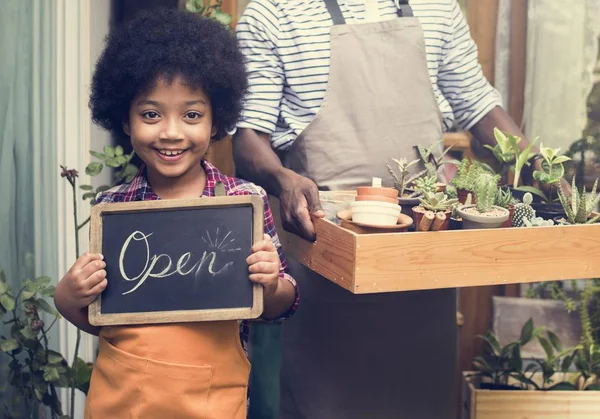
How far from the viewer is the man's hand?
2.16 m

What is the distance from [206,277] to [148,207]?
191mm

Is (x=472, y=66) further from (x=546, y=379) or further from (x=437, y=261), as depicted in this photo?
(x=546, y=379)

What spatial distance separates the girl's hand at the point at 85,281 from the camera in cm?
176

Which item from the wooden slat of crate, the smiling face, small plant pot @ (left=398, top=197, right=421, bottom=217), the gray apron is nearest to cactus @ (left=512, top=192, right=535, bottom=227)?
small plant pot @ (left=398, top=197, right=421, bottom=217)

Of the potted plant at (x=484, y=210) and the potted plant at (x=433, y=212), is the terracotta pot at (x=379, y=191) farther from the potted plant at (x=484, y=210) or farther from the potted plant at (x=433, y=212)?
the potted plant at (x=484, y=210)

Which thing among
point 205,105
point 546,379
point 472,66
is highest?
point 472,66

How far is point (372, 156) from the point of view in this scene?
8.09 ft

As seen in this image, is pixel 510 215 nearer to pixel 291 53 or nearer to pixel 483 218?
pixel 483 218

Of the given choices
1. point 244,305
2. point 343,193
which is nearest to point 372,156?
point 343,193

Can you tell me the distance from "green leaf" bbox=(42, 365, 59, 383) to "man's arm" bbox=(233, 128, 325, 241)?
2.43 feet

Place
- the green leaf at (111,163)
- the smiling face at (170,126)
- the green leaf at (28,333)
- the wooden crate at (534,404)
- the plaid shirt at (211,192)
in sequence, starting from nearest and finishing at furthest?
the smiling face at (170,126) → the plaid shirt at (211,192) → the green leaf at (28,333) → the green leaf at (111,163) → the wooden crate at (534,404)

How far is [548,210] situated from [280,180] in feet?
2.31

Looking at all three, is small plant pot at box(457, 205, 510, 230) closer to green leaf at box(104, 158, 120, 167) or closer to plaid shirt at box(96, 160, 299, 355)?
plaid shirt at box(96, 160, 299, 355)

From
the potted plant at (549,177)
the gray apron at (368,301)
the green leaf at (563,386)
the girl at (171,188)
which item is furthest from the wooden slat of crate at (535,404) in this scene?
the girl at (171,188)
